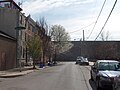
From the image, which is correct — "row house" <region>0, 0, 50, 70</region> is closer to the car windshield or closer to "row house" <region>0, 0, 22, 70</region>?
"row house" <region>0, 0, 22, 70</region>

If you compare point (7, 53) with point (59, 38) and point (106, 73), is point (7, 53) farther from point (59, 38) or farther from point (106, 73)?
point (59, 38)

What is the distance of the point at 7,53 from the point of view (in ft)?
137

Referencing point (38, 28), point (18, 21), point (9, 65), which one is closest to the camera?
point (9, 65)

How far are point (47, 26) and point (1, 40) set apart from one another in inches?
1302

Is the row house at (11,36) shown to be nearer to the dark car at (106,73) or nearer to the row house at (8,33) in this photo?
the row house at (8,33)

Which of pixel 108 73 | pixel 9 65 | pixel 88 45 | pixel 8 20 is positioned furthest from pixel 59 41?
pixel 108 73

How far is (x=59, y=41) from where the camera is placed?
85.9m

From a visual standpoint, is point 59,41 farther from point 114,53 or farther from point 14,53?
point 14,53

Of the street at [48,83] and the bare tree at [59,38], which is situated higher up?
the bare tree at [59,38]

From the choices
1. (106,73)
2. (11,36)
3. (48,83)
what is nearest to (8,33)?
(11,36)

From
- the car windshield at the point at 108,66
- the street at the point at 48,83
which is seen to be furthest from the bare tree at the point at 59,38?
the car windshield at the point at 108,66

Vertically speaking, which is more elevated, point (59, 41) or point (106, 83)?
point (59, 41)

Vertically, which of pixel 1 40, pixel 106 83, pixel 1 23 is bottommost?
pixel 106 83

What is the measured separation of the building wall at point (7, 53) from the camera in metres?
39.0
